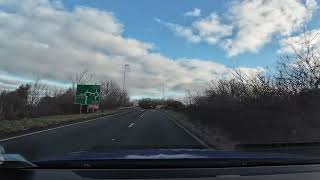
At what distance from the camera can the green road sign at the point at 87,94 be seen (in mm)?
54562

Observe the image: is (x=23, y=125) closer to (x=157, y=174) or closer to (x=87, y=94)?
(x=87, y=94)

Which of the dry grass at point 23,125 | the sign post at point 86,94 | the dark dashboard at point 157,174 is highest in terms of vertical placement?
the sign post at point 86,94

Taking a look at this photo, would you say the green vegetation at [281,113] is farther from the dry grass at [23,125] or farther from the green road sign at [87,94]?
the green road sign at [87,94]

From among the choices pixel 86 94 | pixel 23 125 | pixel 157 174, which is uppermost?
pixel 86 94

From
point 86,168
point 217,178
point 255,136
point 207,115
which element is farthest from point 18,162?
Result: point 207,115

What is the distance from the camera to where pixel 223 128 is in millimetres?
24641

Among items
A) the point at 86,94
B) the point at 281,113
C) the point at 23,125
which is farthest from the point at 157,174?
the point at 86,94

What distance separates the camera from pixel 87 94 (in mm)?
54750

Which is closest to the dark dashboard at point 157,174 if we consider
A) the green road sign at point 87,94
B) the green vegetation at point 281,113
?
the green vegetation at point 281,113

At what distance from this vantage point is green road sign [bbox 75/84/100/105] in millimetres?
54562

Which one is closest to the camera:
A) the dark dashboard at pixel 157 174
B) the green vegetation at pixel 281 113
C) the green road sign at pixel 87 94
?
the dark dashboard at pixel 157 174

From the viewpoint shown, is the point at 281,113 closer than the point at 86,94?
Yes

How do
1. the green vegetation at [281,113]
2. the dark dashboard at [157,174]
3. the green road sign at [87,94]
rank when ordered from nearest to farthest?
the dark dashboard at [157,174] < the green vegetation at [281,113] < the green road sign at [87,94]

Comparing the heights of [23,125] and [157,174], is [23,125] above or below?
below
